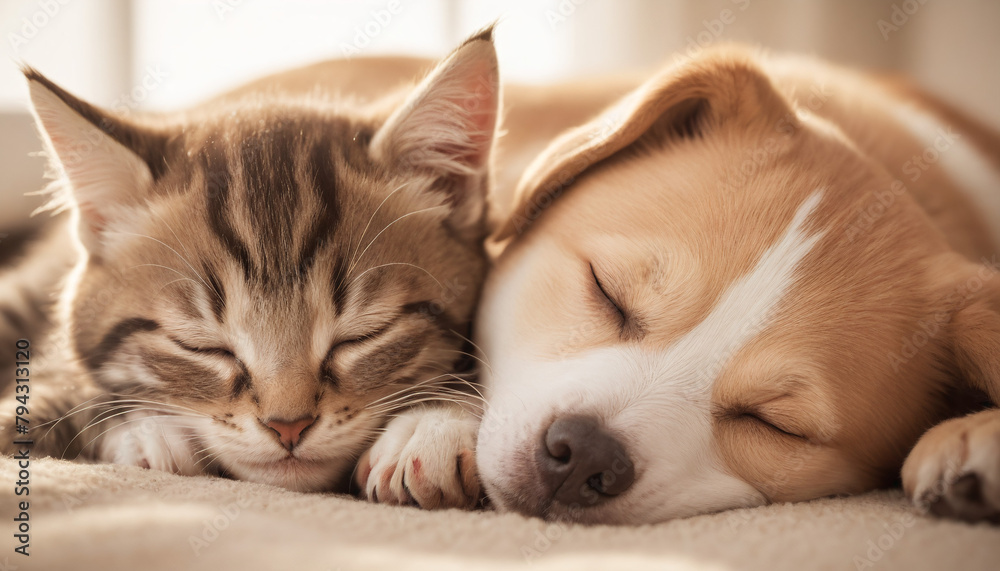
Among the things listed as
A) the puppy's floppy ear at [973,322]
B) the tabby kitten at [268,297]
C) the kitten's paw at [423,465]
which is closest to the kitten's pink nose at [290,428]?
the tabby kitten at [268,297]

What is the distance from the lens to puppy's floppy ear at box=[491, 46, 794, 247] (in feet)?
4.42

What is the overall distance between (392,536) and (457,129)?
778 mm

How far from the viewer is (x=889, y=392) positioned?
3.71 ft

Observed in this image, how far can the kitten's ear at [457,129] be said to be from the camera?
124 cm

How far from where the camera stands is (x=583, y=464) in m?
1.01

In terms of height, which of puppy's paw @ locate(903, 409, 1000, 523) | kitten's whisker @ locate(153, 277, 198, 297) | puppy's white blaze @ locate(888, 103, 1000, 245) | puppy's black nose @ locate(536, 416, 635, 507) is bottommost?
puppy's black nose @ locate(536, 416, 635, 507)

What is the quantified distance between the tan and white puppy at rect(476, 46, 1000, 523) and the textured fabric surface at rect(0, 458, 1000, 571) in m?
0.09

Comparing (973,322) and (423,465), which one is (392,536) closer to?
(423,465)

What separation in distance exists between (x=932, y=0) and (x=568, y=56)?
2015mm

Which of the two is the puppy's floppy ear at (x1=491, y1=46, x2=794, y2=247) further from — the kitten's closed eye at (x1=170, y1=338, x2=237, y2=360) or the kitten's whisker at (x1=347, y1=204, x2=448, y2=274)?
the kitten's closed eye at (x1=170, y1=338, x2=237, y2=360)

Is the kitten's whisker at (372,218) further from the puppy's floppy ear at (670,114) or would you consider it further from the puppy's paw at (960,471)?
the puppy's paw at (960,471)

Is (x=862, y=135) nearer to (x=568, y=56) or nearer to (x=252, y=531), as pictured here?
(x=252, y=531)

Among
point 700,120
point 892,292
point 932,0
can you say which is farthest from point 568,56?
point 892,292

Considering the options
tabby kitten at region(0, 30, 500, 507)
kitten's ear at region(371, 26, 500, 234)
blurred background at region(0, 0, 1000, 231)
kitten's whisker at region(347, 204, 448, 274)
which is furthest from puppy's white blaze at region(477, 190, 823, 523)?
blurred background at region(0, 0, 1000, 231)
